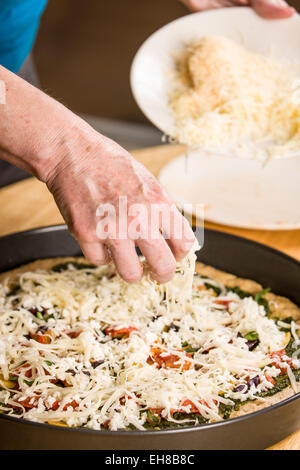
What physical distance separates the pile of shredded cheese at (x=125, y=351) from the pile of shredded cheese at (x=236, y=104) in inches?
21.4

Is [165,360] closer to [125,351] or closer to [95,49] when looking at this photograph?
[125,351]

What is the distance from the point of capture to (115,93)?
6.85 meters

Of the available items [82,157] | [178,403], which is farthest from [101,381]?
[82,157]

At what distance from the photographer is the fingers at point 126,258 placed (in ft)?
5.32

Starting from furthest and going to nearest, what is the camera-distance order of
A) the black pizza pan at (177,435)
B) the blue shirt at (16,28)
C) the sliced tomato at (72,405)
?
the blue shirt at (16,28), the sliced tomato at (72,405), the black pizza pan at (177,435)

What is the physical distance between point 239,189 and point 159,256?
1.48 metres

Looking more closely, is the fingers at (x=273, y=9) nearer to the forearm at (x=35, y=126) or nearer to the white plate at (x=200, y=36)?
the white plate at (x=200, y=36)

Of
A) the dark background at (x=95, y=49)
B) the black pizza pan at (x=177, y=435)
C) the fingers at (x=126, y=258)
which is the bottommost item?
the dark background at (x=95, y=49)

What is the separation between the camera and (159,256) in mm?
1664

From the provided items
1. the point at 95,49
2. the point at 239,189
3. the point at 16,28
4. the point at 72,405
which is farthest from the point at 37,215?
the point at 95,49

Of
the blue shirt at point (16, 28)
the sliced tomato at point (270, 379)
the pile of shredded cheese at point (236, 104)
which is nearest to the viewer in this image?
the sliced tomato at point (270, 379)

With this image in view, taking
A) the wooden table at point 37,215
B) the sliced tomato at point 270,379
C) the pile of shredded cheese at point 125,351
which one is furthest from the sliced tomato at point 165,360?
the wooden table at point 37,215

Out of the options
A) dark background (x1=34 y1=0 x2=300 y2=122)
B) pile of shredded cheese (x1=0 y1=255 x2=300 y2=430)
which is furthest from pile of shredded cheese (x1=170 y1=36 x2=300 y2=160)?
dark background (x1=34 y1=0 x2=300 y2=122)

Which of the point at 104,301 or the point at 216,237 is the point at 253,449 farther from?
the point at 216,237
